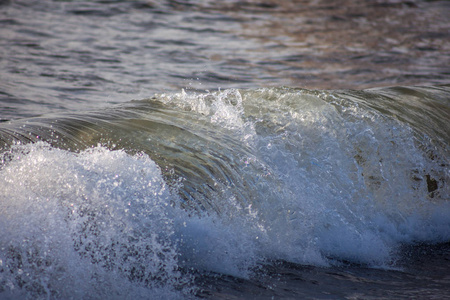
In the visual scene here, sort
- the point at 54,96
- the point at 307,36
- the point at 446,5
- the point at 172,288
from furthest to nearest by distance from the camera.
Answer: the point at 446,5 < the point at 307,36 < the point at 54,96 < the point at 172,288

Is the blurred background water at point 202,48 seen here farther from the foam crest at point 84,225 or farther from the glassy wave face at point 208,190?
the foam crest at point 84,225

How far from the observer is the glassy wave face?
2580mm

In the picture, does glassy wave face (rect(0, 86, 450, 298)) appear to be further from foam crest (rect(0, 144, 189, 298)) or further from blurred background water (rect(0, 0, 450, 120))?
blurred background water (rect(0, 0, 450, 120))

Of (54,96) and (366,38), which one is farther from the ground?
(366,38)

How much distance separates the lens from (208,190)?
126 inches

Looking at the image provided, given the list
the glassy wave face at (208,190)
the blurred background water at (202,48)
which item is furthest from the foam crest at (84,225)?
the blurred background water at (202,48)

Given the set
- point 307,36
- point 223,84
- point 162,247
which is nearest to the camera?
point 162,247

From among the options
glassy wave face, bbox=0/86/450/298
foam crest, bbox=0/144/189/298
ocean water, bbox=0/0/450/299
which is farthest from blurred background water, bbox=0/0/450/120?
foam crest, bbox=0/144/189/298

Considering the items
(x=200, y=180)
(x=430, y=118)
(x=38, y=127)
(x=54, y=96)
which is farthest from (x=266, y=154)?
(x=54, y=96)

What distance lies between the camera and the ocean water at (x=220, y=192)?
8.56ft

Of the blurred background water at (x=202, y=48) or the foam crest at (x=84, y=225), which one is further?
the blurred background water at (x=202, y=48)

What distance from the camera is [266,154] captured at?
3666 mm

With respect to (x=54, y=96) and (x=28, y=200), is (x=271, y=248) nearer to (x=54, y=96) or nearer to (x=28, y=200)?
(x=28, y=200)

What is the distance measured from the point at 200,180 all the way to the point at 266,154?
24.2 inches
